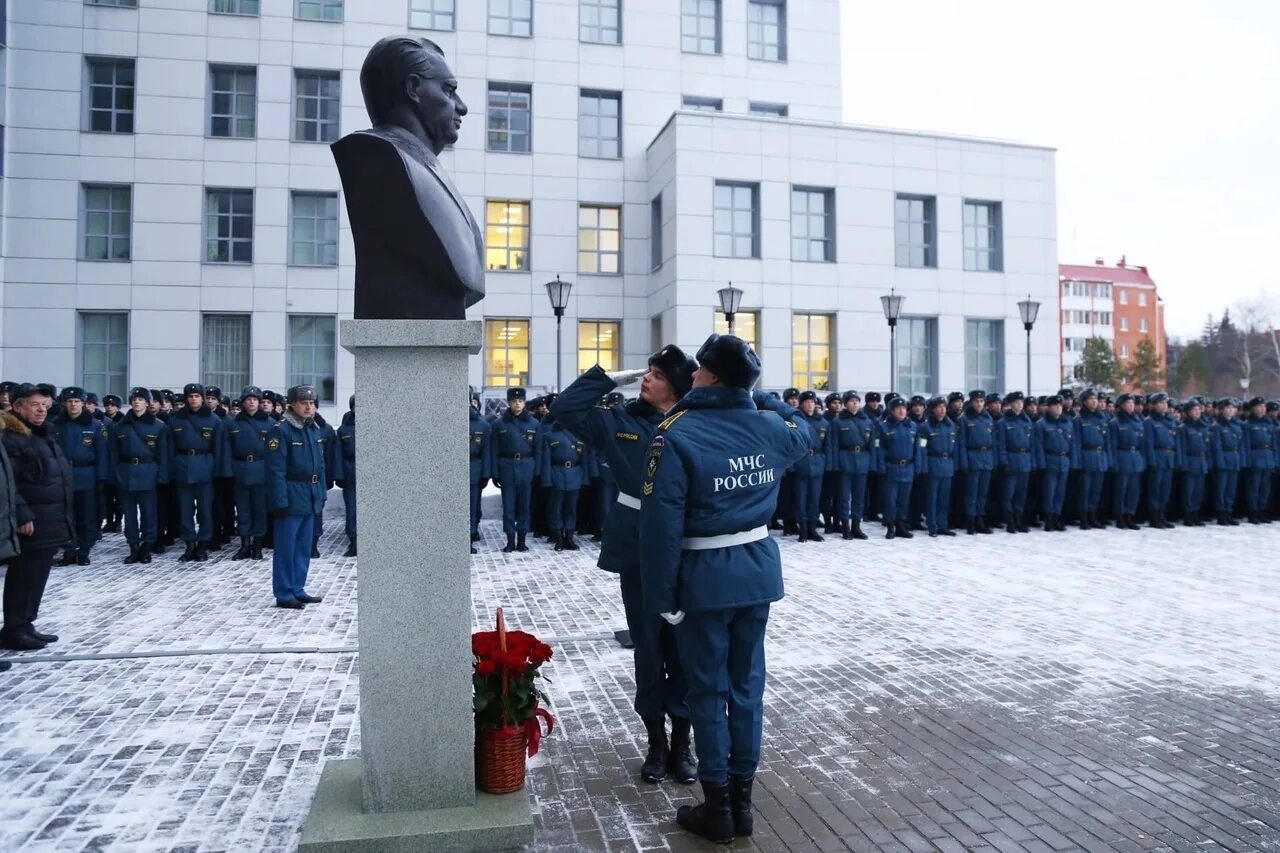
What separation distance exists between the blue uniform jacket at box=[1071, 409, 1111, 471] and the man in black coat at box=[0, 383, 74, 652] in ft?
46.9

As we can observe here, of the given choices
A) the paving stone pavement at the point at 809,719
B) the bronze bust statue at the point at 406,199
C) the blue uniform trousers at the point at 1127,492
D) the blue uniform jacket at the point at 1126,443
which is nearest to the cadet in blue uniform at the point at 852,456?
the paving stone pavement at the point at 809,719

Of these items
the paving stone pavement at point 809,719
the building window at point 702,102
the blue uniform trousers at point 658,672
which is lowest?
the paving stone pavement at point 809,719

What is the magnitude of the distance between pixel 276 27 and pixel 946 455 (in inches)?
817

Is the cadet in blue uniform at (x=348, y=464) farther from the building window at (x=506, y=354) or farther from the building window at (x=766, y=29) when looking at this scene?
the building window at (x=766, y=29)

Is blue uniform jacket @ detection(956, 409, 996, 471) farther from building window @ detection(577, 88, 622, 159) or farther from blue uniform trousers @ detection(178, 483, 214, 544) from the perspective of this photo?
building window @ detection(577, 88, 622, 159)

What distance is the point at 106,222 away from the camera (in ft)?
72.7

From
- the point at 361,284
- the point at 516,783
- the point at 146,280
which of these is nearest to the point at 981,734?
the point at 516,783

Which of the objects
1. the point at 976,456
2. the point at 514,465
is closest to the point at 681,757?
the point at 514,465

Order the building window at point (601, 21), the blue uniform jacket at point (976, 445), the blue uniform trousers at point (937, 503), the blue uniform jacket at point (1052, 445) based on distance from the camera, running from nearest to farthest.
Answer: the blue uniform trousers at point (937, 503) → the blue uniform jacket at point (976, 445) → the blue uniform jacket at point (1052, 445) → the building window at point (601, 21)

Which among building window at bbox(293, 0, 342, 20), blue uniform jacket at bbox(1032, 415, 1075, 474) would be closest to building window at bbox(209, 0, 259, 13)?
building window at bbox(293, 0, 342, 20)

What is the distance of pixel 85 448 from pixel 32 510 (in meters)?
4.70

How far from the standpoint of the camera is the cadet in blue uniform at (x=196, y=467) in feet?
36.9

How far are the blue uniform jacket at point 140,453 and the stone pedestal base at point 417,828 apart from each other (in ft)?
29.0

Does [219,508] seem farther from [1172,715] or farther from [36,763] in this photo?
[1172,715]
